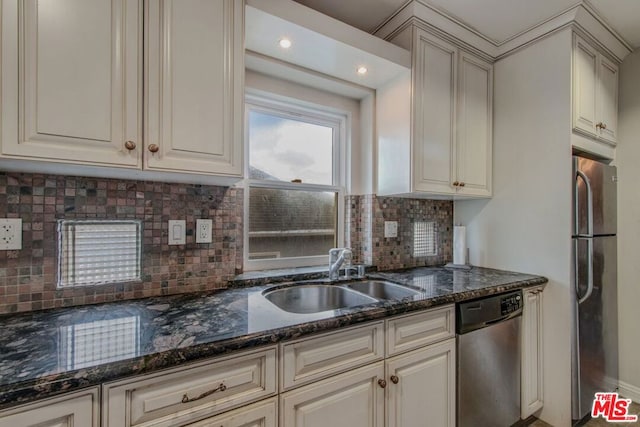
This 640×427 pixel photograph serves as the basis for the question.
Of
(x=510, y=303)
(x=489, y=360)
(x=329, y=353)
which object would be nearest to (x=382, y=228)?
(x=510, y=303)

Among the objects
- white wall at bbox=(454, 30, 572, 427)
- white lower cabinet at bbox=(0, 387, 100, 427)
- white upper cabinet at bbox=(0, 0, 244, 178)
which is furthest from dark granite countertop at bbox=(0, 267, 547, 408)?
white wall at bbox=(454, 30, 572, 427)

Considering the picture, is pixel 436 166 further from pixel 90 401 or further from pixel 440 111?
pixel 90 401

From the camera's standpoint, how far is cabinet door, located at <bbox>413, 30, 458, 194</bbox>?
5.94 feet

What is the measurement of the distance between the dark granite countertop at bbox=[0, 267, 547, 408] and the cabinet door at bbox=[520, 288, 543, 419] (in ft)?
2.02

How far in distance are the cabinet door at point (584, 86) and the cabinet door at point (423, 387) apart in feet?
5.03

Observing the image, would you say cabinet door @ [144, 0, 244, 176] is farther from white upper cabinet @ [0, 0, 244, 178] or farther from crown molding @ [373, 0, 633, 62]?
crown molding @ [373, 0, 633, 62]

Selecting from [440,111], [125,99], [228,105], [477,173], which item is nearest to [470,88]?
[440,111]

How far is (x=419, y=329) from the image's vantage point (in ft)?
A: 4.50

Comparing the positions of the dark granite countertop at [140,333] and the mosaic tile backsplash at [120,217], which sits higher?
the mosaic tile backsplash at [120,217]

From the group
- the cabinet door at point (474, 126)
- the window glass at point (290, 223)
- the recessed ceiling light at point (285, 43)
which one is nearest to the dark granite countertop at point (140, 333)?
the window glass at point (290, 223)

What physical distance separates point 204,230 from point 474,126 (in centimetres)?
181

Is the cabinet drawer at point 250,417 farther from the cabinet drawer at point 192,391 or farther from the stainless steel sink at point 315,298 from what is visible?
the stainless steel sink at point 315,298

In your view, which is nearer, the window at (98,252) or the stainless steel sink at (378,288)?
the window at (98,252)

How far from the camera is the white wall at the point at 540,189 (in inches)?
70.6
